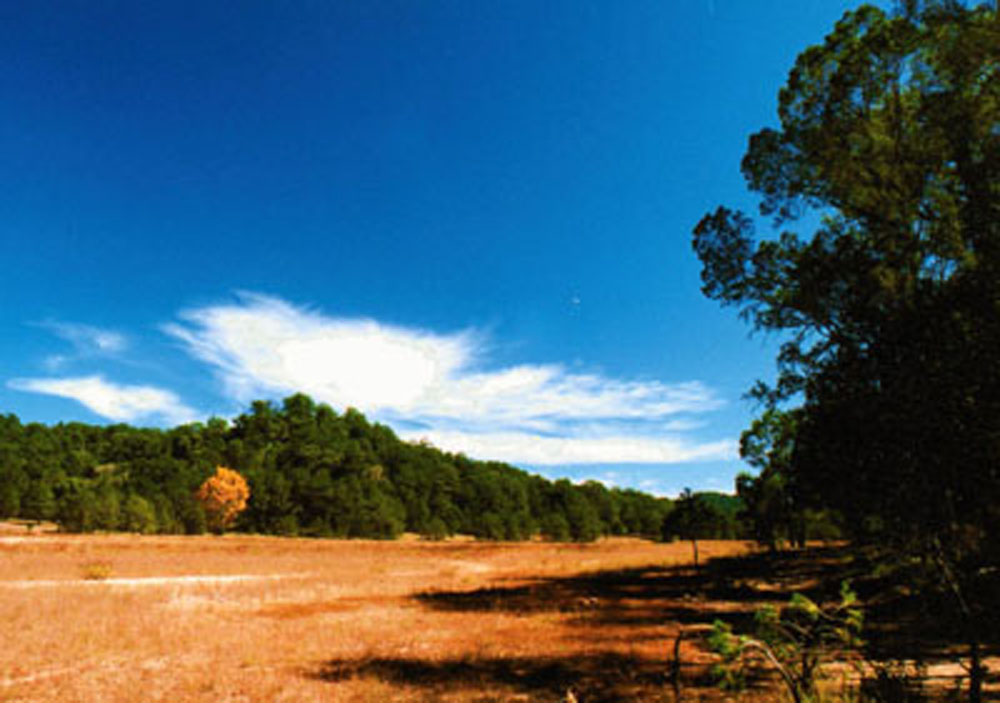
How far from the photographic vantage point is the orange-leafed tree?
257 feet

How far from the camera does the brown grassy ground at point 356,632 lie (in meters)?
11.3

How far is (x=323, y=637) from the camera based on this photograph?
1642cm

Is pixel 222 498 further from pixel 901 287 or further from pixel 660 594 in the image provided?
pixel 901 287

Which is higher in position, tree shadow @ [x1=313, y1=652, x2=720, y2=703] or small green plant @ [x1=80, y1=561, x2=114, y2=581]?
tree shadow @ [x1=313, y1=652, x2=720, y2=703]

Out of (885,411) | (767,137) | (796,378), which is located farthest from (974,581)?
(767,137)

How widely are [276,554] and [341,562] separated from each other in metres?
9.56

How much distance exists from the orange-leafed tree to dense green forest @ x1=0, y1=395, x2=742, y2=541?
8.37 feet

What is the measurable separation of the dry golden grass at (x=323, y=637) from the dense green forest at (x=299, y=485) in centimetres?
4739

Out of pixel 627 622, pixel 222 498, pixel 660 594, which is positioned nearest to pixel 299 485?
pixel 222 498

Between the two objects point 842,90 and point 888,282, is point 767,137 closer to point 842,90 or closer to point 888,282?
point 842,90

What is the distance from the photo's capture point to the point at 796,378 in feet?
53.6

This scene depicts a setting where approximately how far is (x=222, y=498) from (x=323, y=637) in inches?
2861

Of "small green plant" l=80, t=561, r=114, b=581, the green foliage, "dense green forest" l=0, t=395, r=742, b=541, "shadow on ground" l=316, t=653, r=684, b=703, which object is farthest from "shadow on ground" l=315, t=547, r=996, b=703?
the green foliage

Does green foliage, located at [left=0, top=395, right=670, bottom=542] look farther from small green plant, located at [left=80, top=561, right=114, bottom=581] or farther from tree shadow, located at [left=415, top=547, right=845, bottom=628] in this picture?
tree shadow, located at [left=415, top=547, right=845, bottom=628]
